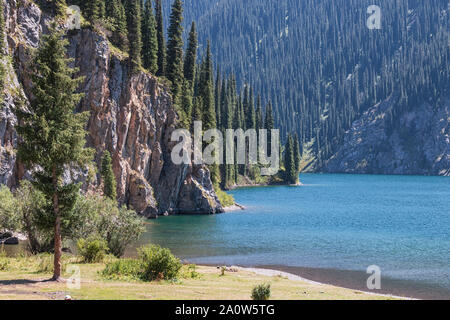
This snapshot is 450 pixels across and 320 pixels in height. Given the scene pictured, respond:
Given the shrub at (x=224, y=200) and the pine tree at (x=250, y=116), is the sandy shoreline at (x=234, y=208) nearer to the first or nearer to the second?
the shrub at (x=224, y=200)

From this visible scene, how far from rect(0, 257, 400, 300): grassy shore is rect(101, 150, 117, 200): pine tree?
1330 inches

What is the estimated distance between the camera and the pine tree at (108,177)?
2489 inches

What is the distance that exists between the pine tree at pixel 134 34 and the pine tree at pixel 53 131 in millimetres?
49666

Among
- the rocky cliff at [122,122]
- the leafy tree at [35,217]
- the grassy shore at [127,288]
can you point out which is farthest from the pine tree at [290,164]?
the grassy shore at [127,288]

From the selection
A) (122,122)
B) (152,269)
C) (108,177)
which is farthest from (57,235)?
(122,122)

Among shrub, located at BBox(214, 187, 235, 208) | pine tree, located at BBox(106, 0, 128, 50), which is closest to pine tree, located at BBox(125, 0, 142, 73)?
pine tree, located at BBox(106, 0, 128, 50)

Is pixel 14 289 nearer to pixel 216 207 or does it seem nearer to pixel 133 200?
pixel 133 200

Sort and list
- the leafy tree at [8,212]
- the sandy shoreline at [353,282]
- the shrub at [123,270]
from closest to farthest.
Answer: the shrub at [123,270] → the sandy shoreline at [353,282] → the leafy tree at [8,212]

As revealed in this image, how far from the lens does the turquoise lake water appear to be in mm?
39938

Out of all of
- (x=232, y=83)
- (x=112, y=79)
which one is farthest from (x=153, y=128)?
(x=232, y=83)

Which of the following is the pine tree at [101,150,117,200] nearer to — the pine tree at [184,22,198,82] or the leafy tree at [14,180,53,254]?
the leafy tree at [14,180,53,254]

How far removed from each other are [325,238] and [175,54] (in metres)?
47.6

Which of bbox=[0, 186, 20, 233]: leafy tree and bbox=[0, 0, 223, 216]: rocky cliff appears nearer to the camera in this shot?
bbox=[0, 186, 20, 233]: leafy tree

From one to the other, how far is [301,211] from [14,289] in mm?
66629
